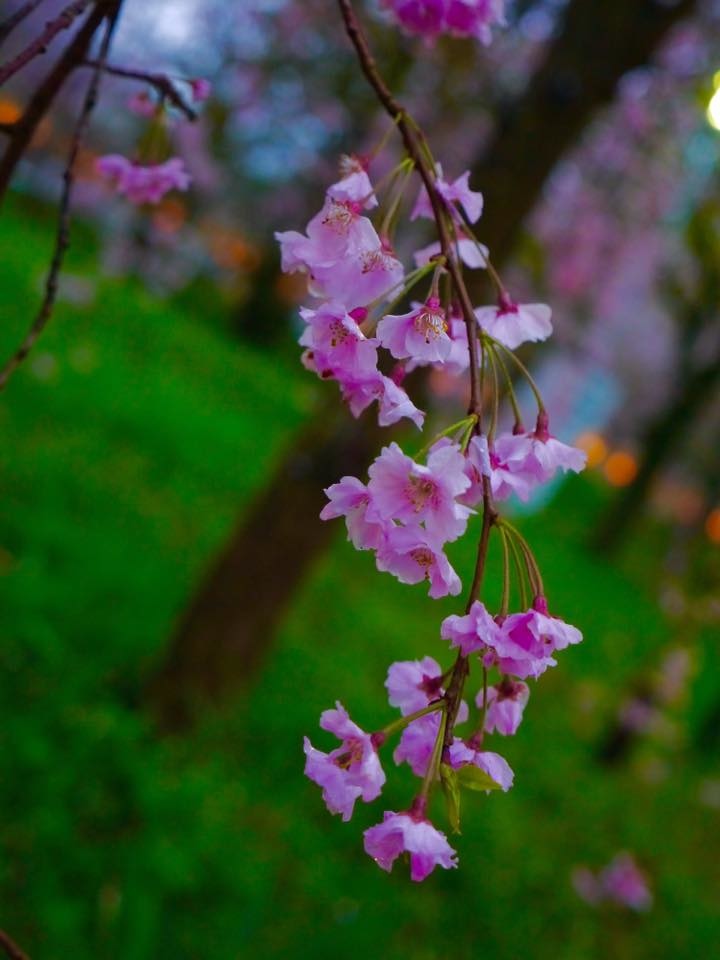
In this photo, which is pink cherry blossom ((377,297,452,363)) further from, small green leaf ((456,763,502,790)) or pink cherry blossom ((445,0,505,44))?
pink cherry blossom ((445,0,505,44))

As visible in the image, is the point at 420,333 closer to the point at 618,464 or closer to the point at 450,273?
the point at 450,273

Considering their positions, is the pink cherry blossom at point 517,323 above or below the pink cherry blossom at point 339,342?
above

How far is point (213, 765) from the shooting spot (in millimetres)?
2594

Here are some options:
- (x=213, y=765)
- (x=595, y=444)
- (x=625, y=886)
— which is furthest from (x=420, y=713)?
(x=595, y=444)

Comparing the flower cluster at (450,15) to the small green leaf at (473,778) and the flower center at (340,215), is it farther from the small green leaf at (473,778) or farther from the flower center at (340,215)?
the small green leaf at (473,778)

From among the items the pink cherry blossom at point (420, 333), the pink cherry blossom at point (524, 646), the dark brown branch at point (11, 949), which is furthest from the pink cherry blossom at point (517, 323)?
the dark brown branch at point (11, 949)

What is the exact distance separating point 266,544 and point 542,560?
5.86 metres

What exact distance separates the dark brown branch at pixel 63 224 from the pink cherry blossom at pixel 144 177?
0.16 m

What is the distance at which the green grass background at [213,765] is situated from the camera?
2.12 m

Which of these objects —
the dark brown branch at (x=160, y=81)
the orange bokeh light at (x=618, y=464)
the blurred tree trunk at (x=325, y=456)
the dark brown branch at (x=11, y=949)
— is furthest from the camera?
the orange bokeh light at (x=618, y=464)

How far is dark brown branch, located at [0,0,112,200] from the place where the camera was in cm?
78

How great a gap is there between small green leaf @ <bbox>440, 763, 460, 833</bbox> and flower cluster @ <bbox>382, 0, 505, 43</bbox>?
2.39 ft

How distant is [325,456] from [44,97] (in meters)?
1.82

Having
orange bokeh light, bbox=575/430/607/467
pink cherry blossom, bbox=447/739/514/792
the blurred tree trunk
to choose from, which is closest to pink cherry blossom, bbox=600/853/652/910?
the blurred tree trunk
